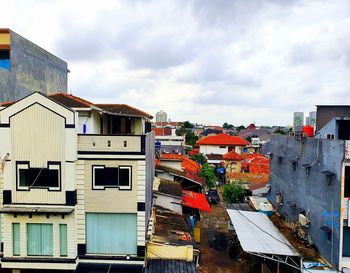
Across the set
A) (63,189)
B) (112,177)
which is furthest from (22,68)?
(112,177)

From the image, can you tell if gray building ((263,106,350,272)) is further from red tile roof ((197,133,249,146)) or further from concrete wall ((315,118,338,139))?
red tile roof ((197,133,249,146))

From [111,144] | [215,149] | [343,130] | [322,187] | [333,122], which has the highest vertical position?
[333,122]

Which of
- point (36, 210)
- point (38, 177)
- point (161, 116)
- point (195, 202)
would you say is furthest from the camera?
point (161, 116)

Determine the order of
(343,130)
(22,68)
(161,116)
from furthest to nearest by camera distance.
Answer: (161,116)
(22,68)
(343,130)

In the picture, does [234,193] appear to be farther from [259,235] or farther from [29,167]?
[29,167]

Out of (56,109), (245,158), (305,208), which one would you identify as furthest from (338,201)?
(245,158)

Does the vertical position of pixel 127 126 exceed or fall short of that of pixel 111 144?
it exceeds it

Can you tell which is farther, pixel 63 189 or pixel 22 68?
pixel 22 68

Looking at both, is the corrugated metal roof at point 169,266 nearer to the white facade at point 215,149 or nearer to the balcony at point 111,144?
the balcony at point 111,144
